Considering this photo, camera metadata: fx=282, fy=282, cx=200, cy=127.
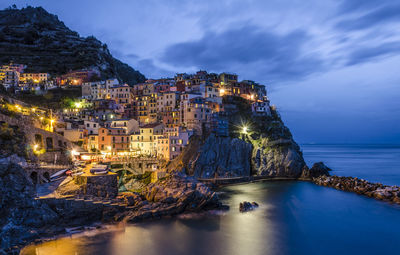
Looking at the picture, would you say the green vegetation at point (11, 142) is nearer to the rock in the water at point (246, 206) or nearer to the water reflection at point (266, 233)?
the water reflection at point (266, 233)

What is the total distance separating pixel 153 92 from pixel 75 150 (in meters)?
29.9

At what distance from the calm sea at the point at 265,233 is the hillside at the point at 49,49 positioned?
7551 cm

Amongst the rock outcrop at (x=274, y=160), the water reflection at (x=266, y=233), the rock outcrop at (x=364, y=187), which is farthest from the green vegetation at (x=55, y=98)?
the rock outcrop at (x=364, y=187)

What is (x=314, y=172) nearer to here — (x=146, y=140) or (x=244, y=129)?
(x=244, y=129)

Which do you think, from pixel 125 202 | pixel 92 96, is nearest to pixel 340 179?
pixel 125 202

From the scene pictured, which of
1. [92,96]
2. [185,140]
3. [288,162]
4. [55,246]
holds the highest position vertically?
[92,96]

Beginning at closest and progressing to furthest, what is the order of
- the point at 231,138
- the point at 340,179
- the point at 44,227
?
the point at 44,227, the point at 340,179, the point at 231,138

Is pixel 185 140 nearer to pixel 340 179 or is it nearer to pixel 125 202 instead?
pixel 125 202

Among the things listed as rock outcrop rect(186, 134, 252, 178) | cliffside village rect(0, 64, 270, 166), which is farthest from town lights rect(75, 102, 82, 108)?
rock outcrop rect(186, 134, 252, 178)

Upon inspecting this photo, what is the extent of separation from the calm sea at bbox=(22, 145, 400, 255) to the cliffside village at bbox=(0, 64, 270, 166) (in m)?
19.8

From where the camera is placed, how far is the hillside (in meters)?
98.8

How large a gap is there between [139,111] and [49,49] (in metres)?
64.5

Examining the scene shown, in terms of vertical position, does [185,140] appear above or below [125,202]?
above

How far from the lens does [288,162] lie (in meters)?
59.5
